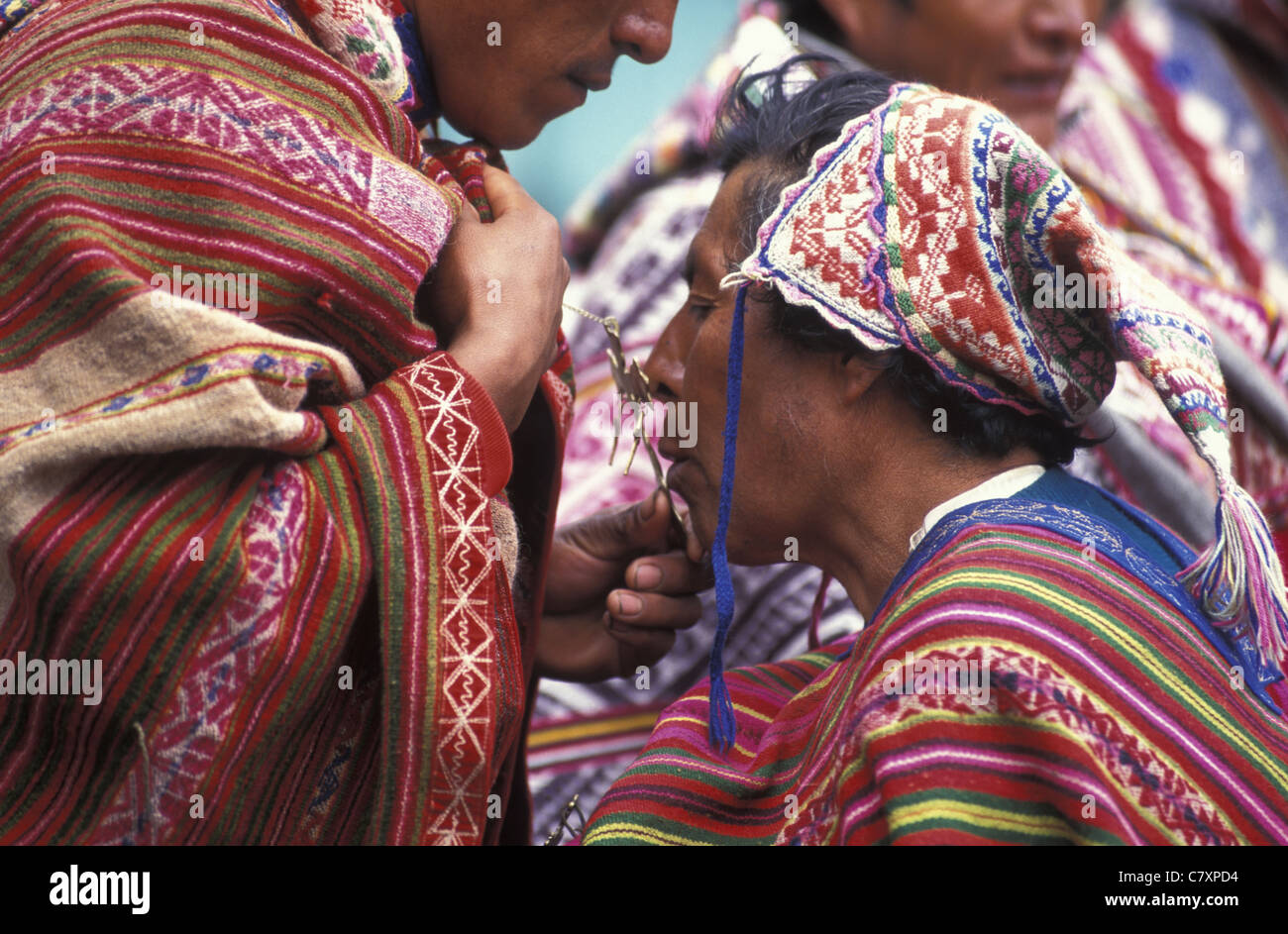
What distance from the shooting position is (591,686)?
283 centimetres

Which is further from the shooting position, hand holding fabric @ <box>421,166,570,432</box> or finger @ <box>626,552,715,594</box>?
finger @ <box>626,552,715,594</box>

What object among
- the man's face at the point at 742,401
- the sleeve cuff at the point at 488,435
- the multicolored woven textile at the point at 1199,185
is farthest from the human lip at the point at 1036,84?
the sleeve cuff at the point at 488,435

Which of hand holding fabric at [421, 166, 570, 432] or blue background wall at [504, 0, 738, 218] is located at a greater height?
blue background wall at [504, 0, 738, 218]

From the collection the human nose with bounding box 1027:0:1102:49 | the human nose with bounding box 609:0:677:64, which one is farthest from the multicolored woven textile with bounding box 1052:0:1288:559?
the human nose with bounding box 609:0:677:64

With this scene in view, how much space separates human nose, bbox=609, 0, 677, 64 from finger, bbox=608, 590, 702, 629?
90cm

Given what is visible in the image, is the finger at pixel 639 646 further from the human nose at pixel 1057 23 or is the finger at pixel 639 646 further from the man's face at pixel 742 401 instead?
the human nose at pixel 1057 23

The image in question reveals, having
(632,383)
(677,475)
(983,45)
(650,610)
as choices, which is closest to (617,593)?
(650,610)

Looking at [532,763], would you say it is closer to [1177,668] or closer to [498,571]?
[498,571]

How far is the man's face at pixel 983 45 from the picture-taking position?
3.32 meters

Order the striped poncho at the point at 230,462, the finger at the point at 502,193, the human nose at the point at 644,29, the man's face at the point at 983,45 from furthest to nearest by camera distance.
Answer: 1. the man's face at the point at 983,45
2. the human nose at the point at 644,29
3. the finger at the point at 502,193
4. the striped poncho at the point at 230,462

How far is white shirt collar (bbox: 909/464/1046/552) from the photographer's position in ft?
6.23

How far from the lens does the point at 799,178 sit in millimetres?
2035

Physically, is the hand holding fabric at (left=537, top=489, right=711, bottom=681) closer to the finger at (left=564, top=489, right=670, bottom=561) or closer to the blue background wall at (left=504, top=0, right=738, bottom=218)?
the finger at (left=564, top=489, right=670, bottom=561)

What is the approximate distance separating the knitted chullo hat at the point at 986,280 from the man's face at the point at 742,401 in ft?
0.41
